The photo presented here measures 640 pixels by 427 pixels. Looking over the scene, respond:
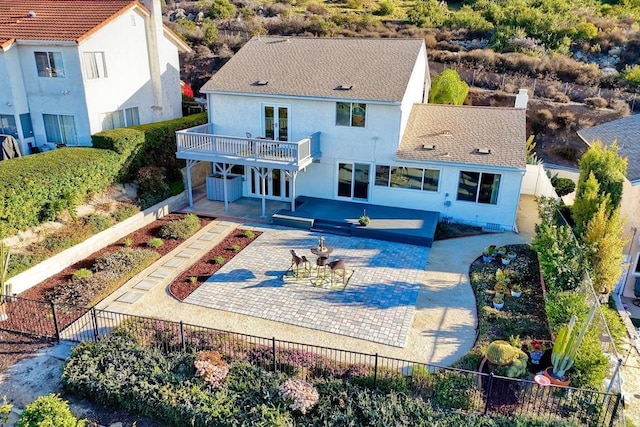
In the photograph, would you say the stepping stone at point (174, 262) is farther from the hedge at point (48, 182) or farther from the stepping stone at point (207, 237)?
the hedge at point (48, 182)

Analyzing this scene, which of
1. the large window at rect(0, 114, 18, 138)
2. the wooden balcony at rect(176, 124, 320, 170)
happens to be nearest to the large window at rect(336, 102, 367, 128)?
the wooden balcony at rect(176, 124, 320, 170)

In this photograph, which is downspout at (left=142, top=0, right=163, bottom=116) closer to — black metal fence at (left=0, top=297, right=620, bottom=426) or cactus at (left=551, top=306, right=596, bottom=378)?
black metal fence at (left=0, top=297, right=620, bottom=426)

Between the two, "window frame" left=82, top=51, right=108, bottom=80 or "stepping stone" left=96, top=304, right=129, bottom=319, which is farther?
"window frame" left=82, top=51, right=108, bottom=80

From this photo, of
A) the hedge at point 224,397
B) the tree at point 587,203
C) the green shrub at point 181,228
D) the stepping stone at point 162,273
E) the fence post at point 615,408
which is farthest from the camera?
the green shrub at point 181,228

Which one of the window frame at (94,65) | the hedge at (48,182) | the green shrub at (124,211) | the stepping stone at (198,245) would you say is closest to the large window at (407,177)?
the stepping stone at (198,245)

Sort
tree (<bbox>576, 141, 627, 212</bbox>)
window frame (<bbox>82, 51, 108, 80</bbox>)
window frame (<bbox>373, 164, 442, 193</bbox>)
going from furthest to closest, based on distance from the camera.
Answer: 1. window frame (<bbox>82, 51, 108, 80</bbox>)
2. window frame (<bbox>373, 164, 442, 193</bbox>)
3. tree (<bbox>576, 141, 627, 212</bbox>)
